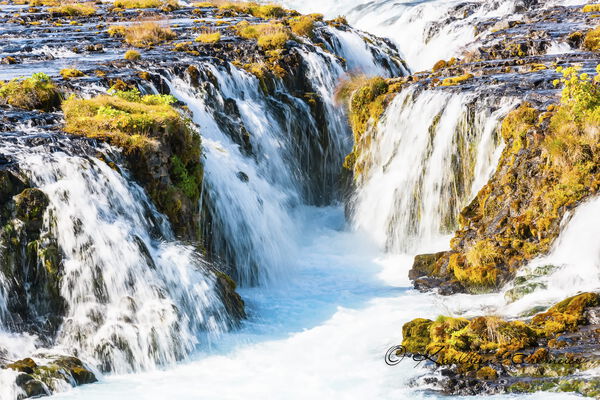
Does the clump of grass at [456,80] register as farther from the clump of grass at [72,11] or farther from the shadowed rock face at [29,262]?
the clump of grass at [72,11]

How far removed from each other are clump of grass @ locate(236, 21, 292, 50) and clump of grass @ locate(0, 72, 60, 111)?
12.2 meters

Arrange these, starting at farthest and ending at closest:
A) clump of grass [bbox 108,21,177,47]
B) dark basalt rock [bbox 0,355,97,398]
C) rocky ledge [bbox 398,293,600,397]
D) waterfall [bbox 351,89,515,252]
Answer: clump of grass [bbox 108,21,177,47] → waterfall [bbox 351,89,515,252] → dark basalt rock [bbox 0,355,97,398] → rocky ledge [bbox 398,293,600,397]

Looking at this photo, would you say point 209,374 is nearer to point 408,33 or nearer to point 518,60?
point 518,60

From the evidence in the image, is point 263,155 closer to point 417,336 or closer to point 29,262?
point 29,262

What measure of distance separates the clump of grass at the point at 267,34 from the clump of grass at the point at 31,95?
40.1 feet

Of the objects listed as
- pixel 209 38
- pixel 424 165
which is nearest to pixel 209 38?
pixel 209 38

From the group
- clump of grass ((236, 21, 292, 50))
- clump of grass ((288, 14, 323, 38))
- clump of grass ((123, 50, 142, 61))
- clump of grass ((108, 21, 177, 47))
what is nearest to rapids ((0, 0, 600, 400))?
clump of grass ((123, 50, 142, 61))

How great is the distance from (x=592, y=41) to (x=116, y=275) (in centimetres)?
2049

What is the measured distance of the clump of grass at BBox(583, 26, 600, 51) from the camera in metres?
25.9

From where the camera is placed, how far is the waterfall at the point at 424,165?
18.9 meters

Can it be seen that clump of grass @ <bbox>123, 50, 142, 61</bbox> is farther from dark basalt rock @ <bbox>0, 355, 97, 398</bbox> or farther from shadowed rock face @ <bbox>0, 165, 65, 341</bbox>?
dark basalt rock @ <bbox>0, 355, 97, 398</bbox>

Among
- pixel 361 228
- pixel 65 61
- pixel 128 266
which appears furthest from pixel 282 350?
pixel 65 61

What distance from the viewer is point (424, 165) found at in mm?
20250

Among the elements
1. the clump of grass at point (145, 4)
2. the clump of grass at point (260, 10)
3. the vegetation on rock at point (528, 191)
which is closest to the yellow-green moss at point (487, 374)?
the vegetation on rock at point (528, 191)
